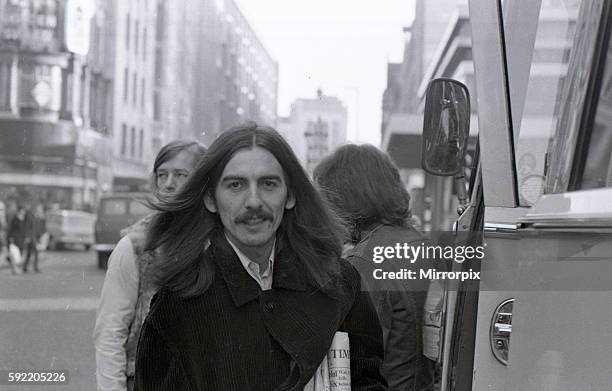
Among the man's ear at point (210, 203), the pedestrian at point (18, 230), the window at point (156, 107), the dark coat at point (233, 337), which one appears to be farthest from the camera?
the window at point (156, 107)

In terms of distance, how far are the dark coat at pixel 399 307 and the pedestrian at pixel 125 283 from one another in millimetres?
604

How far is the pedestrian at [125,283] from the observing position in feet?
9.38

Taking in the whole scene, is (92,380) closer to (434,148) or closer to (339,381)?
(339,381)

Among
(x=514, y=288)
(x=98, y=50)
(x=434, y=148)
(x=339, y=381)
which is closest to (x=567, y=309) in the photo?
(x=514, y=288)

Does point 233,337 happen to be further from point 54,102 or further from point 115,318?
point 54,102

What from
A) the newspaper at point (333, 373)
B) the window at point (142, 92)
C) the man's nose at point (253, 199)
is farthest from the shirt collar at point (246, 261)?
the window at point (142, 92)

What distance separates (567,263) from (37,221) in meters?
1.63

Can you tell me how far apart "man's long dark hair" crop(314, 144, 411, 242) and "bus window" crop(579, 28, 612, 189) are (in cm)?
101

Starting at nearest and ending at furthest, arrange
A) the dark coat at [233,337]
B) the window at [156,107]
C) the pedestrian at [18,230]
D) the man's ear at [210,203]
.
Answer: the dark coat at [233,337] < the man's ear at [210,203] < the pedestrian at [18,230] < the window at [156,107]

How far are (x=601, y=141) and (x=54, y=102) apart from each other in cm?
165

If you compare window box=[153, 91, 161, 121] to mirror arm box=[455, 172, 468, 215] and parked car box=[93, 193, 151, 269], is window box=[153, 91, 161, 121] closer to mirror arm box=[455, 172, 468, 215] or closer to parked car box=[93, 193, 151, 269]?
parked car box=[93, 193, 151, 269]

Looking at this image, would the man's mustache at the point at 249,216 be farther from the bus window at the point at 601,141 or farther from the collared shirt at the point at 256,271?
the bus window at the point at 601,141

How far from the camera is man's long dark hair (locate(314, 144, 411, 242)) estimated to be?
2916 mm

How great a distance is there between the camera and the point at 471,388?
8.67ft
